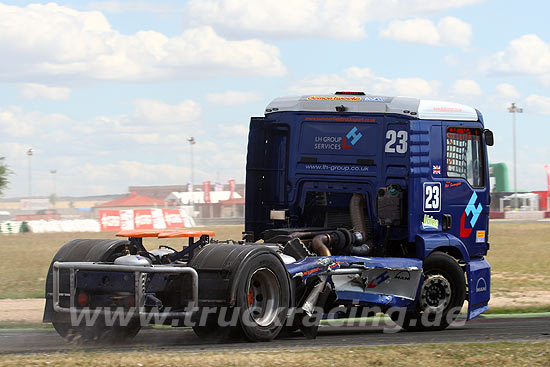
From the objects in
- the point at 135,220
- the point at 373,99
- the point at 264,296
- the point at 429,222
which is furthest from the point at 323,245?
the point at 135,220

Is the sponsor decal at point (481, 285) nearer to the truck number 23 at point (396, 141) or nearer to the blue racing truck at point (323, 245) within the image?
the blue racing truck at point (323, 245)

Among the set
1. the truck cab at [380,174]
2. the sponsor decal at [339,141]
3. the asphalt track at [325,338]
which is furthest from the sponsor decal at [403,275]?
the sponsor decal at [339,141]

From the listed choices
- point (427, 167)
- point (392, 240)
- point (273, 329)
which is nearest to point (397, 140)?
point (427, 167)

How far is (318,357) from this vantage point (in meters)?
7.71

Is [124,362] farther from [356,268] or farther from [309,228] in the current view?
[309,228]

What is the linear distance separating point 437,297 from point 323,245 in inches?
Answer: 67.0

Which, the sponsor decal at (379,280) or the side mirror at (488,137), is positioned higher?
the side mirror at (488,137)

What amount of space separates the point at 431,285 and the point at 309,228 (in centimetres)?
176

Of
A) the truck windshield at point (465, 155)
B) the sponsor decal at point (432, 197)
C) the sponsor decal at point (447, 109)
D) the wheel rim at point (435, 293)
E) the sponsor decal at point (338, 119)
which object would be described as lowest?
the wheel rim at point (435, 293)

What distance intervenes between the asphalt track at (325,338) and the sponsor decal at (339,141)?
2451 millimetres

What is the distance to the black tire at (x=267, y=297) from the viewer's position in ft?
30.2

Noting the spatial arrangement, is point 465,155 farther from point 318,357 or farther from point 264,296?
point 318,357

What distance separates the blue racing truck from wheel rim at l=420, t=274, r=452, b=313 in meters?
0.02

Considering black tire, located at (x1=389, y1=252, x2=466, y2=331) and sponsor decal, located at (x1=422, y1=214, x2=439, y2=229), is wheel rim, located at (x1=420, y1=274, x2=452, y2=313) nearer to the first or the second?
black tire, located at (x1=389, y1=252, x2=466, y2=331)
